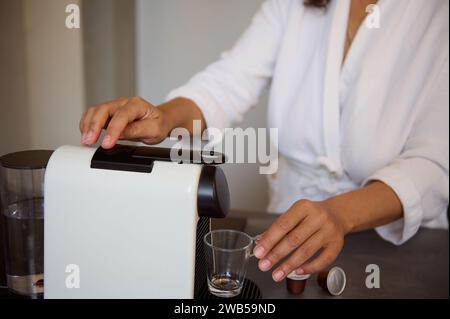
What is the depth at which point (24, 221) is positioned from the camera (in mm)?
512

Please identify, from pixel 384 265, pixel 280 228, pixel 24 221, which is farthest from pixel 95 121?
pixel 384 265

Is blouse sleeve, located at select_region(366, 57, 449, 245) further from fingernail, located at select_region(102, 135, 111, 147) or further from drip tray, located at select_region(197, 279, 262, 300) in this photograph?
fingernail, located at select_region(102, 135, 111, 147)

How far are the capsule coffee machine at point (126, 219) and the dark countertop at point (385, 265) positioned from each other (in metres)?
0.11

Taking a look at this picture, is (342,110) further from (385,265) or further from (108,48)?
(108,48)

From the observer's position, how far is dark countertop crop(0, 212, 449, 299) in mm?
605

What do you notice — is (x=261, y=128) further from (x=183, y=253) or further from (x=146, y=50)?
(x=183, y=253)

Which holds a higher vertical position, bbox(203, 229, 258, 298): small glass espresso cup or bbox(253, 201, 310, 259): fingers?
bbox(253, 201, 310, 259): fingers

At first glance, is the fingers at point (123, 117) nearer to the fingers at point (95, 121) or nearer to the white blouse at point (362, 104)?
the fingers at point (95, 121)

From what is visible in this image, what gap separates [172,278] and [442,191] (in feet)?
1.63

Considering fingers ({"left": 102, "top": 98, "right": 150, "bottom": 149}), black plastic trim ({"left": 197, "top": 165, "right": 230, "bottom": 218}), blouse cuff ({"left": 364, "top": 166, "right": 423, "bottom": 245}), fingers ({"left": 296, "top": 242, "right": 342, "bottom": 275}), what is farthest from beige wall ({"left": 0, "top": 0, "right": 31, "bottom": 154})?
blouse cuff ({"left": 364, "top": 166, "right": 423, "bottom": 245})

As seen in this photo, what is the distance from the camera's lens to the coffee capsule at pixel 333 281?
0.60 metres

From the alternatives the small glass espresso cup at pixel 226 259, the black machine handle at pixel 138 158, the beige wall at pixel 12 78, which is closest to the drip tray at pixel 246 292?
the small glass espresso cup at pixel 226 259

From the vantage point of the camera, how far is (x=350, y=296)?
0.60 m
